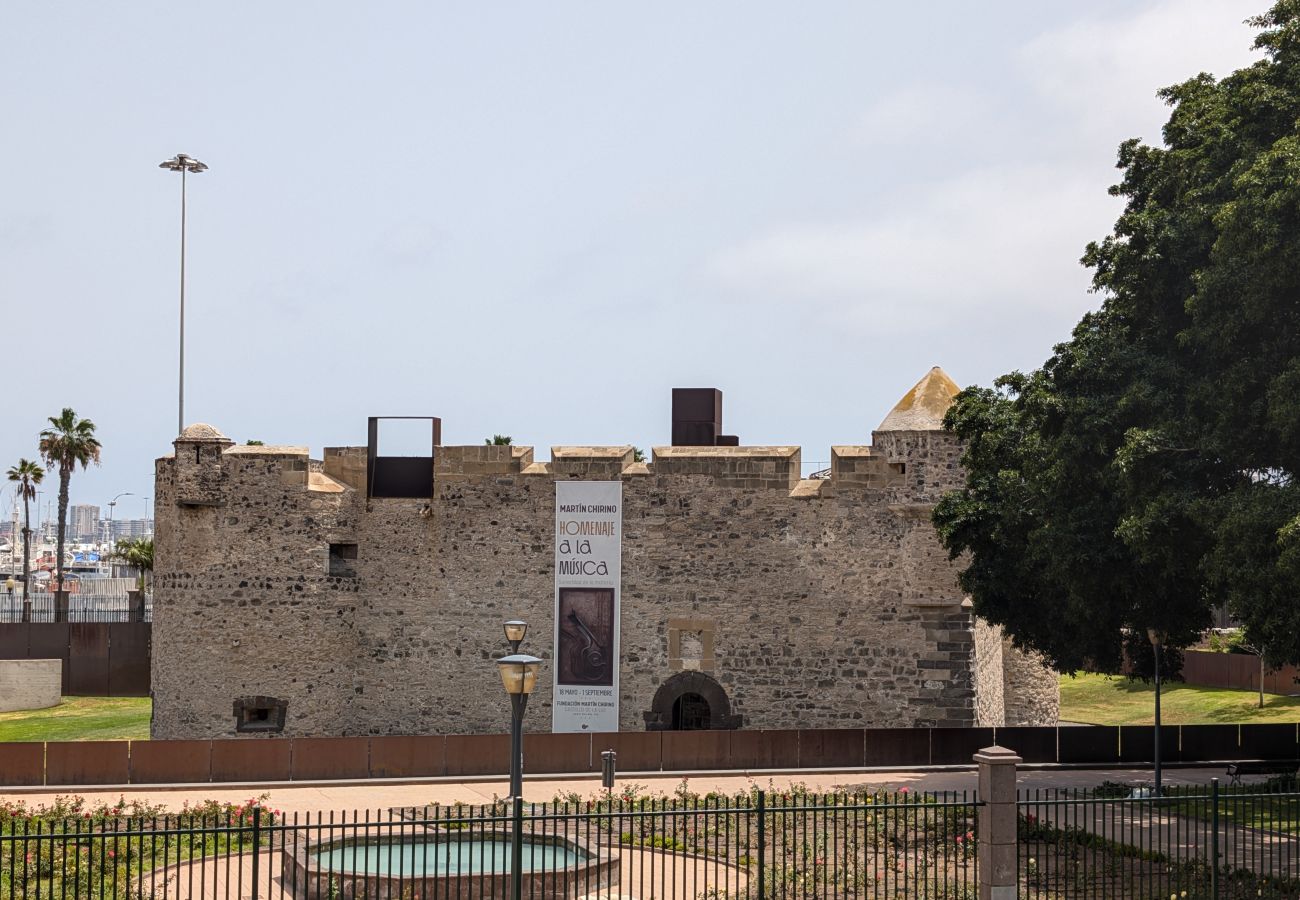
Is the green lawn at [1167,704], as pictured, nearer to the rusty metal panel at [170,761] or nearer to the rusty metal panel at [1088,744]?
the rusty metal panel at [1088,744]

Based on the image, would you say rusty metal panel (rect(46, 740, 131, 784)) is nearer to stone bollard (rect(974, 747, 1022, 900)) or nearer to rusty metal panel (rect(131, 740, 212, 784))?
rusty metal panel (rect(131, 740, 212, 784))

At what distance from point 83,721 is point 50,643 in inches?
234

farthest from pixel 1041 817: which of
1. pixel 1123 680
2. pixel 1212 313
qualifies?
pixel 1123 680

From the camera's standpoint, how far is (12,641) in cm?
4331

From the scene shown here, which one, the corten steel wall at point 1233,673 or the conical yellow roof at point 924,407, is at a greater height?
the conical yellow roof at point 924,407

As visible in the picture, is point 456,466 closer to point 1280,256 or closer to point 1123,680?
point 1280,256

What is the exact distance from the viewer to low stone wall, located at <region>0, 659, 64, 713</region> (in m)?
40.8

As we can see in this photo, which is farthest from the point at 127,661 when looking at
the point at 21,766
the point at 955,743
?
the point at 955,743

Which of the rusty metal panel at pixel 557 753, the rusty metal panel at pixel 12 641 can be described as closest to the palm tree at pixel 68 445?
the rusty metal panel at pixel 12 641

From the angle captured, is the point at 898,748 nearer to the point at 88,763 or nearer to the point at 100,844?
the point at 88,763

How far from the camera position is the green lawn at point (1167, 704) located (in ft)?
127

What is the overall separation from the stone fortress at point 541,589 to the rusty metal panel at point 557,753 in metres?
3.61

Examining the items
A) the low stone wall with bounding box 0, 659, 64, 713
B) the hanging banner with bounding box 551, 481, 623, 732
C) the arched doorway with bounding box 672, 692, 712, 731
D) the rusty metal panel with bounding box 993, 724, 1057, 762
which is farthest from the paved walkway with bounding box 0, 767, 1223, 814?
the low stone wall with bounding box 0, 659, 64, 713

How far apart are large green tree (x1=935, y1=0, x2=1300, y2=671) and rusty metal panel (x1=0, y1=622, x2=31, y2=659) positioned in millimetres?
29343
